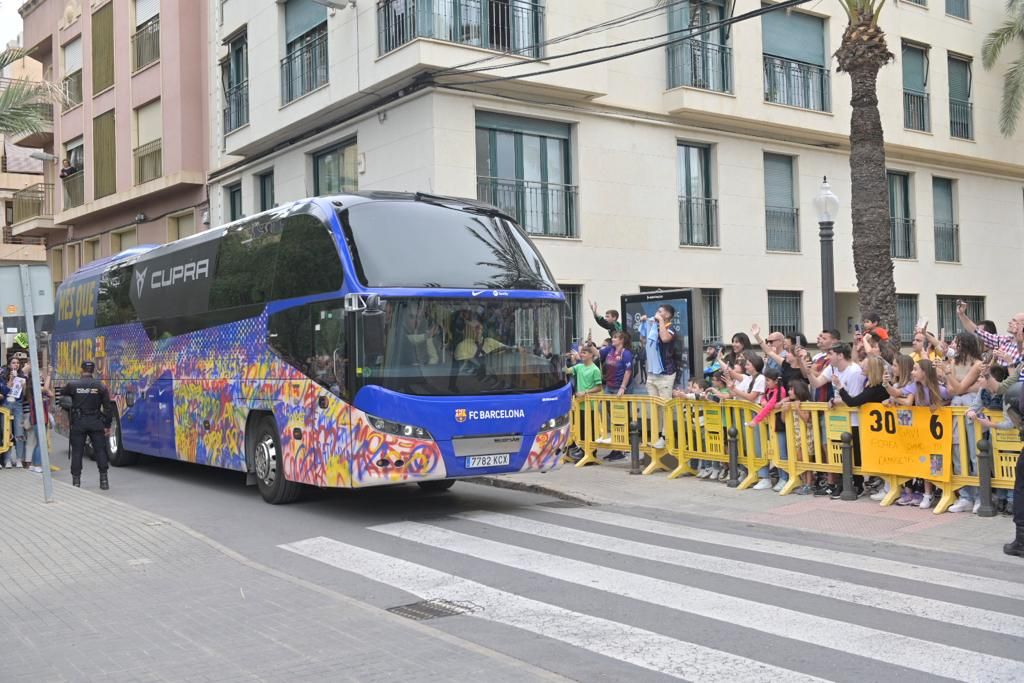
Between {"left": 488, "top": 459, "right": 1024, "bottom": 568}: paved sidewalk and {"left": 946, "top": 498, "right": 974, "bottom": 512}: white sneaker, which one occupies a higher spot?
{"left": 946, "top": 498, "right": 974, "bottom": 512}: white sneaker

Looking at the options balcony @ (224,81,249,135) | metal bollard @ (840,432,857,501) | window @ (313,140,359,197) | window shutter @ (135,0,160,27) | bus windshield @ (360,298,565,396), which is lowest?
metal bollard @ (840,432,857,501)

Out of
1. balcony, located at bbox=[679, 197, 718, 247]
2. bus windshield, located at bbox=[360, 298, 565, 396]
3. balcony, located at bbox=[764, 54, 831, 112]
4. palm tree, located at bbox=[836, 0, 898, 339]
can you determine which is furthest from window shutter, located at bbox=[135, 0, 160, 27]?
bus windshield, located at bbox=[360, 298, 565, 396]

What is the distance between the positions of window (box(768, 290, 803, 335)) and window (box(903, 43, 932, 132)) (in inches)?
237

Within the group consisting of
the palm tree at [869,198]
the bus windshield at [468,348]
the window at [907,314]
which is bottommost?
the bus windshield at [468,348]

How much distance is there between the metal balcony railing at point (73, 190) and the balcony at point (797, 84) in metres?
22.7

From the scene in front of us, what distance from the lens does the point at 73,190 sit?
34.0 m

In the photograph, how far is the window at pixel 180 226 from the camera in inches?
1148

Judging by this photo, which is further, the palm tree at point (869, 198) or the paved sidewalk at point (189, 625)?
the palm tree at point (869, 198)

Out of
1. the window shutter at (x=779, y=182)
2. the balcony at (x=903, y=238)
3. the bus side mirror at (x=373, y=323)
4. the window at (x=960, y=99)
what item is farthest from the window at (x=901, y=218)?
the bus side mirror at (x=373, y=323)

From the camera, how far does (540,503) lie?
12227 millimetres

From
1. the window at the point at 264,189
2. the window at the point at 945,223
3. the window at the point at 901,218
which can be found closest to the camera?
the window at the point at 264,189

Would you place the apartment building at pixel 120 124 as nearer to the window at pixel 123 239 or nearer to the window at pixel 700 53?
the window at pixel 123 239

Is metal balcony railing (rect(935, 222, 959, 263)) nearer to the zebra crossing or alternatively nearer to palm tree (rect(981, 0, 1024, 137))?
palm tree (rect(981, 0, 1024, 137))

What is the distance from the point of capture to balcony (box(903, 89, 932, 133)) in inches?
1049
